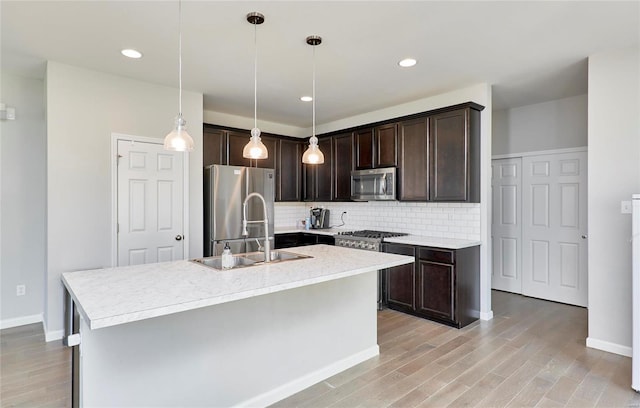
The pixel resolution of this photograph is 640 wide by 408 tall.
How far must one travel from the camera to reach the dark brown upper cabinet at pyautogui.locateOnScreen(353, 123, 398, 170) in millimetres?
4660

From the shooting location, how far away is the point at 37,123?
396cm

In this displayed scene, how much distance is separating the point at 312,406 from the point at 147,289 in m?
1.32

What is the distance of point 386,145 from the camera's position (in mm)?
4730

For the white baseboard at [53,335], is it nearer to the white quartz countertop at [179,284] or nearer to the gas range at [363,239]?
the white quartz countertop at [179,284]

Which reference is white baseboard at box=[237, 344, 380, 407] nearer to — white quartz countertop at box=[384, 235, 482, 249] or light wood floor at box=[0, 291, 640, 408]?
light wood floor at box=[0, 291, 640, 408]

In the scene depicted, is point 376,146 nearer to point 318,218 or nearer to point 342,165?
point 342,165

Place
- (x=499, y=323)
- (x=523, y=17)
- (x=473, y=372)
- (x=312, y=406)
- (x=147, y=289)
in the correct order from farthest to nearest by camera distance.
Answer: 1. (x=499, y=323)
2. (x=473, y=372)
3. (x=523, y=17)
4. (x=312, y=406)
5. (x=147, y=289)

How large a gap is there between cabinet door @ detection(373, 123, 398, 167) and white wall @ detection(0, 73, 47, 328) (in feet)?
12.9

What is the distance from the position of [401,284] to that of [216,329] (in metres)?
2.65

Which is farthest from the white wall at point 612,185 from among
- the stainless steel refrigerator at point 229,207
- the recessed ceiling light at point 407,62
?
the stainless steel refrigerator at point 229,207

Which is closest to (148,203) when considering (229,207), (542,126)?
(229,207)

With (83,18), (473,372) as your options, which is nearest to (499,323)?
(473,372)

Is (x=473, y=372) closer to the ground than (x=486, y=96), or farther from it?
closer to the ground

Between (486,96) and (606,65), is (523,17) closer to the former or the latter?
(606,65)
